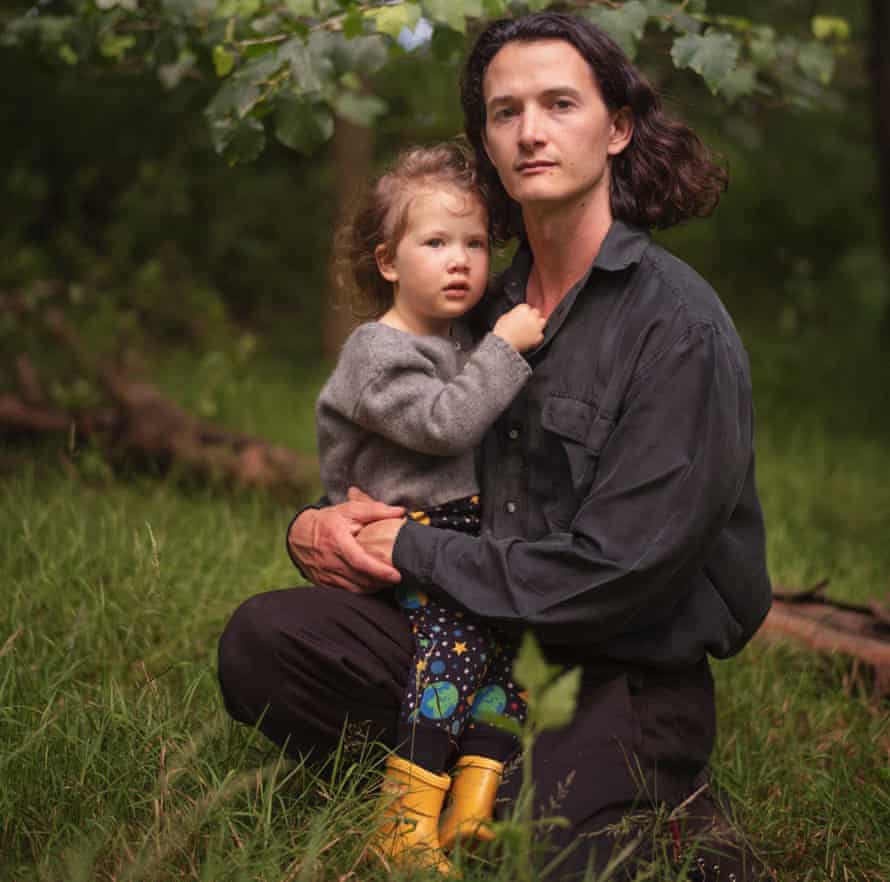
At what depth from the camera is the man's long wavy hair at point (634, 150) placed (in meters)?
2.60

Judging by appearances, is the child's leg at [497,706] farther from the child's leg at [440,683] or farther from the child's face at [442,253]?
the child's face at [442,253]

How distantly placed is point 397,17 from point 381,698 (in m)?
1.55

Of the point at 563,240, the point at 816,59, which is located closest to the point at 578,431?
the point at 563,240

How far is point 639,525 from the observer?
2.30 meters

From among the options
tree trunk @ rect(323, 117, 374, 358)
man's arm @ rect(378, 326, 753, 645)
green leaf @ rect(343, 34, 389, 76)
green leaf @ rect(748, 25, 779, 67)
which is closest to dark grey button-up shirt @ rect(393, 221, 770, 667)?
man's arm @ rect(378, 326, 753, 645)

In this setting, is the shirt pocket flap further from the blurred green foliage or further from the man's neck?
the blurred green foliage

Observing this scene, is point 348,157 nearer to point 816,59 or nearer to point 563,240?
point 816,59

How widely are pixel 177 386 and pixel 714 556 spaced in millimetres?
4235

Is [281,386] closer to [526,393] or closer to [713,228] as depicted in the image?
[526,393]

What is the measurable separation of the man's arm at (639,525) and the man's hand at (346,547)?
0.52 feet

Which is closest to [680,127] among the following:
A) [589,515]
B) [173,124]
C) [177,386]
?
[589,515]

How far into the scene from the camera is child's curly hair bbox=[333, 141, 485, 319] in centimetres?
267

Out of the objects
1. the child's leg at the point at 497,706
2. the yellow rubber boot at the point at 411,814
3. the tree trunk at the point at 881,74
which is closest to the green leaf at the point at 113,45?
the child's leg at the point at 497,706

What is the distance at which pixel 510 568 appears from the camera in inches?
94.3
